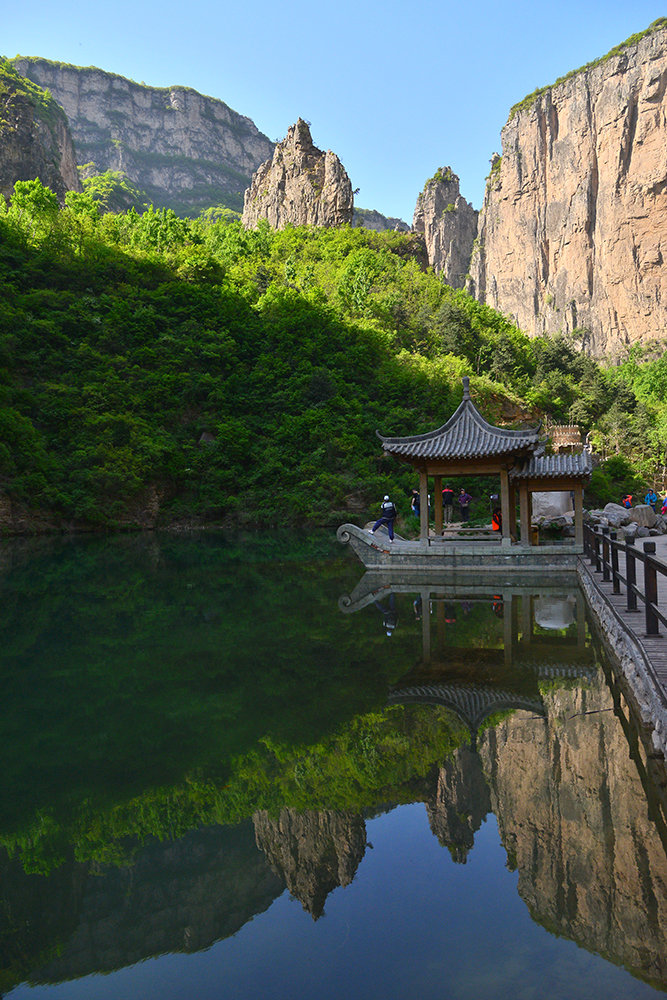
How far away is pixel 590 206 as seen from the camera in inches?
2702

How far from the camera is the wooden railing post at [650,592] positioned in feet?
18.6

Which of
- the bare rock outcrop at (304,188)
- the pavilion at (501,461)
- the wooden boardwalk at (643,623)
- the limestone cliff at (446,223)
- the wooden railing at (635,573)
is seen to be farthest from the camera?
the limestone cliff at (446,223)

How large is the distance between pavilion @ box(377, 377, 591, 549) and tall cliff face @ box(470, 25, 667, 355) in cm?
5553

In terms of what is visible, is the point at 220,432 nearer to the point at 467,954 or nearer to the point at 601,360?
the point at 467,954

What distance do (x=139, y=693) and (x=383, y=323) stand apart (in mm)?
40833

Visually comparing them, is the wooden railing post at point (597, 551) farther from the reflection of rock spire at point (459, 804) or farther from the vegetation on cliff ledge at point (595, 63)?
the vegetation on cliff ledge at point (595, 63)

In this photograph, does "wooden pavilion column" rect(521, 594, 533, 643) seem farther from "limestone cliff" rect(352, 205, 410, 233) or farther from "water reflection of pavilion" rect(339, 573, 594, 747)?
"limestone cliff" rect(352, 205, 410, 233)

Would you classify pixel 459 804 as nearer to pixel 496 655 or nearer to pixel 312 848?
pixel 312 848

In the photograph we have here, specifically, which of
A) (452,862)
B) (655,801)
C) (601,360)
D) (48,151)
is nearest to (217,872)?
(452,862)

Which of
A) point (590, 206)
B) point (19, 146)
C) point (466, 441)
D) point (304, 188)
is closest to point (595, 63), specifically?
point (590, 206)

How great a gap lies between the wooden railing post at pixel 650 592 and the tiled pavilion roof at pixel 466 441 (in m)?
8.69

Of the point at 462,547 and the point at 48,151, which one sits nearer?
the point at 462,547

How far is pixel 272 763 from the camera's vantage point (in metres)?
4.62

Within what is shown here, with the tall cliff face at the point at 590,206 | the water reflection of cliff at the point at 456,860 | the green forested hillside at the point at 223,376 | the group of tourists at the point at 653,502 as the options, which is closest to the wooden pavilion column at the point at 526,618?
the water reflection of cliff at the point at 456,860
